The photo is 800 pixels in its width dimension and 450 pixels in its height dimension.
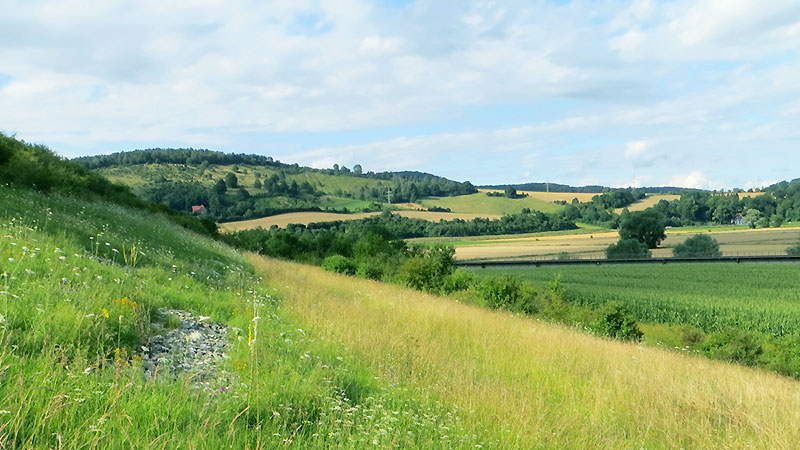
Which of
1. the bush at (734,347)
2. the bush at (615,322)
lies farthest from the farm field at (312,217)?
the bush at (734,347)

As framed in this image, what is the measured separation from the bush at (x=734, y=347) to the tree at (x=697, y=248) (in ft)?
237

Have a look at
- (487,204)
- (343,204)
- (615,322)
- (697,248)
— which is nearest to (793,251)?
(697,248)

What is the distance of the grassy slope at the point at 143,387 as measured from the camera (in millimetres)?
4020

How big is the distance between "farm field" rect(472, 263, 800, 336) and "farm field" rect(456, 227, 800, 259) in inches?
638

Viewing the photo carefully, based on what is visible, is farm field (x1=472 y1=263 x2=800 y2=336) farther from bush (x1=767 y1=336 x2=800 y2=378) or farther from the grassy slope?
the grassy slope

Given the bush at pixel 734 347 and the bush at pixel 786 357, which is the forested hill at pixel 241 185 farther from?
the bush at pixel 786 357

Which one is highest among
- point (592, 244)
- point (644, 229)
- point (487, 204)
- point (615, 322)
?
point (487, 204)

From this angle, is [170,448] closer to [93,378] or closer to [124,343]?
[93,378]

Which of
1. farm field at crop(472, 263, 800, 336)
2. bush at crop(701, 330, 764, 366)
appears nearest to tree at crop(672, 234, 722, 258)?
farm field at crop(472, 263, 800, 336)

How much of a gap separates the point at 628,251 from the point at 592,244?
13.8 m

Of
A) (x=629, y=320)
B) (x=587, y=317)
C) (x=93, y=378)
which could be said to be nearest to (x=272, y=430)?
(x=93, y=378)

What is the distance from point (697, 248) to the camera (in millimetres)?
99500

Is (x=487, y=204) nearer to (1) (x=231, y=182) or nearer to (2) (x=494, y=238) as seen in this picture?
(2) (x=494, y=238)

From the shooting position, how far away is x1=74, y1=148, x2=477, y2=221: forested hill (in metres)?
106
